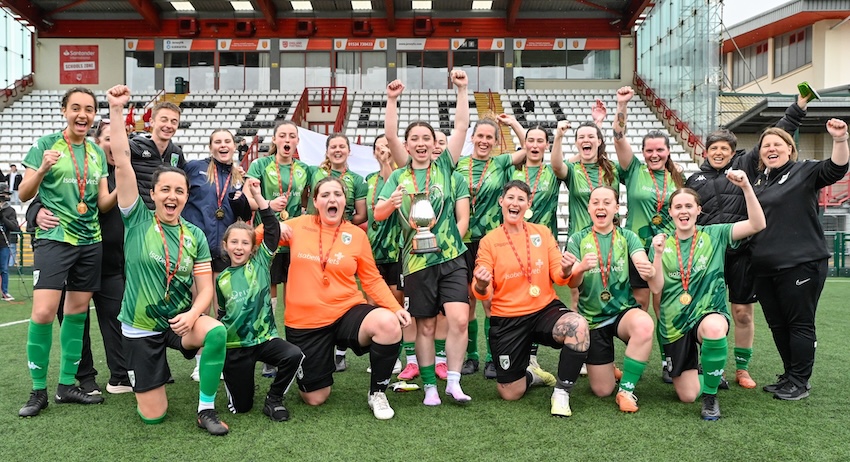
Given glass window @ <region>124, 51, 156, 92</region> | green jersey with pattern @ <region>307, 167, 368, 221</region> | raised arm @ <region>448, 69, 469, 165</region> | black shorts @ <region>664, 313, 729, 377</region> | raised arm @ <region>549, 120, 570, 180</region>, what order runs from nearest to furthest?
black shorts @ <region>664, 313, 729, 377</region> → raised arm @ <region>448, 69, 469, 165</region> → raised arm @ <region>549, 120, 570, 180</region> → green jersey with pattern @ <region>307, 167, 368, 221</region> → glass window @ <region>124, 51, 156, 92</region>

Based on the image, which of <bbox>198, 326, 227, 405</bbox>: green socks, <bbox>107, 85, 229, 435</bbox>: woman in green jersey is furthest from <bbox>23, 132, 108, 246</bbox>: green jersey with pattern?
<bbox>198, 326, 227, 405</bbox>: green socks

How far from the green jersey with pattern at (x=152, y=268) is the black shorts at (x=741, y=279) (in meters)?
3.40

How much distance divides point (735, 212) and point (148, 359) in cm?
373

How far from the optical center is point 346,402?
381cm

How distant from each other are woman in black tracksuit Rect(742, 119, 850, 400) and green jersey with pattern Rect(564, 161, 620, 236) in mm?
1014

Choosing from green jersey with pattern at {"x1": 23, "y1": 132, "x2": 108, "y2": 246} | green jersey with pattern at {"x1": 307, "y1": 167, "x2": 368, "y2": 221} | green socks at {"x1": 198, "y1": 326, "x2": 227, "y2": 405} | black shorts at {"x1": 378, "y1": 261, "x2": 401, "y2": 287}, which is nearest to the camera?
green socks at {"x1": 198, "y1": 326, "x2": 227, "y2": 405}

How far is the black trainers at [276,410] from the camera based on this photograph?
135 inches

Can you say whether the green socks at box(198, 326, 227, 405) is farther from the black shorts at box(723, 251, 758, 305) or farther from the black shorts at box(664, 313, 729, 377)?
the black shorts at box(723, 251, 758, 305)

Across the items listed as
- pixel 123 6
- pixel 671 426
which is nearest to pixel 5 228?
pixel 671 426

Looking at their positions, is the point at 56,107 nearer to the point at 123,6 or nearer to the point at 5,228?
the point at 123,6

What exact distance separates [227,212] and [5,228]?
22.1 feet

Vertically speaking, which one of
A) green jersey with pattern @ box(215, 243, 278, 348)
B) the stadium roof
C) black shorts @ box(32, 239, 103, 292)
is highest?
the stadium roof

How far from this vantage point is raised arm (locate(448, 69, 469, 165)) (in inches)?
155

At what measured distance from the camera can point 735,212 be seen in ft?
13.6
